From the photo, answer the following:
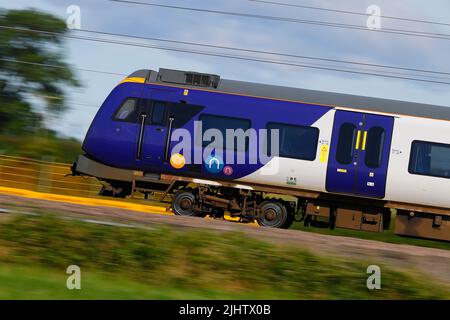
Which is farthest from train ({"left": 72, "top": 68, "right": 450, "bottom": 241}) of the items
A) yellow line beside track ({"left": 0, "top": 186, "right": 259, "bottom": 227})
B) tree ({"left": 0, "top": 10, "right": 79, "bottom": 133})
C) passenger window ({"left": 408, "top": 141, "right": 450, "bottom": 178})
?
tree ({"left": 0, "top": 10, "right": 79, "bottom": 133})

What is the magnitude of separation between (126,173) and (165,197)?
1.24m

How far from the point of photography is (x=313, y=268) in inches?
425

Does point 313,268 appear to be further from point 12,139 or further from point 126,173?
point 12,139

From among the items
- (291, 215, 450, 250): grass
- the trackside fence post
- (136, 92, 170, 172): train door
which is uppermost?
(136, 92, 170, 172): train door

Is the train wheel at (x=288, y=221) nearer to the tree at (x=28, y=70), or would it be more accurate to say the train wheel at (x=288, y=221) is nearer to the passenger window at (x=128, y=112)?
the passenger window at (x=128, y=112)

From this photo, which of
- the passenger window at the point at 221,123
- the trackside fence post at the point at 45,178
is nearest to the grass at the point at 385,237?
the passenger window at the point at 221,123

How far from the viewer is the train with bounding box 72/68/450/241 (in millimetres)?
18109

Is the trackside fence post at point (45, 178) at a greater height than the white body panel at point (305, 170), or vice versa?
the white body panel at point (305, 170)

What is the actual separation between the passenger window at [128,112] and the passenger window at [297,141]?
337cm

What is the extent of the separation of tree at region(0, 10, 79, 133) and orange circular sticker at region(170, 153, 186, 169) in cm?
2673

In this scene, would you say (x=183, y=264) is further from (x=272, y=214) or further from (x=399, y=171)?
(x=399, y=171)

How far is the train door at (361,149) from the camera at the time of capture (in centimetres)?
1811

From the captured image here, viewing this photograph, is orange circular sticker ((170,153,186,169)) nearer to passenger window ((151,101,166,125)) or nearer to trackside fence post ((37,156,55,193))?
passenger window ((151,101,166,125))

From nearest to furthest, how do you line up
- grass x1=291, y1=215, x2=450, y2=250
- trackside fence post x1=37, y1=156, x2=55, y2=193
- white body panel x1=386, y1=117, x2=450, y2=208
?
1. white body panel x1=386, y1=117, x2=450, y2=208
2. grass x1=291, y1=215, x2=450, y2=250
3. trackside fence post x1=37, y1=156, x2=55, y2=193
